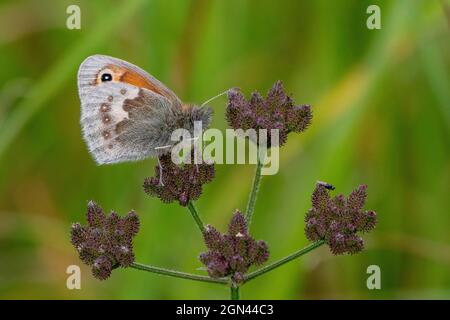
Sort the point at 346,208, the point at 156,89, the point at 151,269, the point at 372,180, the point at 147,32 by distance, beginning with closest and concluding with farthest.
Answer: the point at 151,269
the point at 346,208
the point at 156,89
the point at 147,32
the point at 372,180

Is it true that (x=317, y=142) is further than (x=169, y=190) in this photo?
Yes

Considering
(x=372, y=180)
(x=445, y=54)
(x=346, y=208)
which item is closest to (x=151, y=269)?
(x=346, y=208)

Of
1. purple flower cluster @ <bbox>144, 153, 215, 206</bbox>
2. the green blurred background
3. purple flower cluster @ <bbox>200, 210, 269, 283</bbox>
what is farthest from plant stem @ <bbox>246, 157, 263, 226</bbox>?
the green blurred background

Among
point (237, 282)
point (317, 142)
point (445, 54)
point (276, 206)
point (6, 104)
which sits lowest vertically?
point (237, 282)

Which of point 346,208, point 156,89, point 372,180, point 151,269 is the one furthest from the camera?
point 372,180

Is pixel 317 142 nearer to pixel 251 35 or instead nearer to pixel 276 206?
pixel 276 206

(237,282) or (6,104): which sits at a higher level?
(6,104)

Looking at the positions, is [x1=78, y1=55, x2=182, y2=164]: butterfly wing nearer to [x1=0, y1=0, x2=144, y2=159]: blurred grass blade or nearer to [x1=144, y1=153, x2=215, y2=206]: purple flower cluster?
[x1=144, y1=153, x2=215, y2=206]: purple flower cluster

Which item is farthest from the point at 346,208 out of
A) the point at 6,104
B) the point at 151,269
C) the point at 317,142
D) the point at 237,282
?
the point at 6,104
